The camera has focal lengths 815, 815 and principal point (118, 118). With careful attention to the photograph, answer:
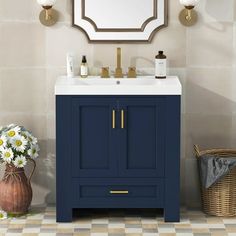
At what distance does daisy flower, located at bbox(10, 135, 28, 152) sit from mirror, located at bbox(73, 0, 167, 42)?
2.72 feet

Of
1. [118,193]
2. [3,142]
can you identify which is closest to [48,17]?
[3,142]

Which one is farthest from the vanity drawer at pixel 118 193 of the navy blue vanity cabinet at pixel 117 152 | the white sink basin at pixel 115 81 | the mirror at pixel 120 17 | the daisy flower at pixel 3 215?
the mirror at pixel 120 17

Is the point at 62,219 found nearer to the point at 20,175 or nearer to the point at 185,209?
the point at 20,175

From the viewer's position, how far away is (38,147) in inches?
213

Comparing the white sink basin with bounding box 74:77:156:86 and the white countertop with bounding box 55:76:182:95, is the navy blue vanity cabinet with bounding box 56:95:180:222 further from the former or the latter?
the white sink basin with bounding box 74:77:156:86

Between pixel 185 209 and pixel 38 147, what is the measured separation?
1.07 m

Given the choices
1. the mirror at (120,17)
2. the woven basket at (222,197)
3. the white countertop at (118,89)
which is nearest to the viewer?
the white countertop at (118,89)

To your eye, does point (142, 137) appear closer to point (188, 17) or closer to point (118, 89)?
point (118, 89)

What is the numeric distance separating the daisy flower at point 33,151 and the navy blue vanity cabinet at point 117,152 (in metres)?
0.26

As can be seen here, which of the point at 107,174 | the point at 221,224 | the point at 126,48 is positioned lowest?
the point at 221,224

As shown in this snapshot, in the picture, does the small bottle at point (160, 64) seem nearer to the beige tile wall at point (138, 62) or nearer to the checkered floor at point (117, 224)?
the beige tile wall at point (138, 62)

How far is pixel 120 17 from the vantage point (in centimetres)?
536

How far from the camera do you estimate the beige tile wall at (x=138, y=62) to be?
539 cm

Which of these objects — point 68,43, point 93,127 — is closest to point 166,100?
point 93,127
